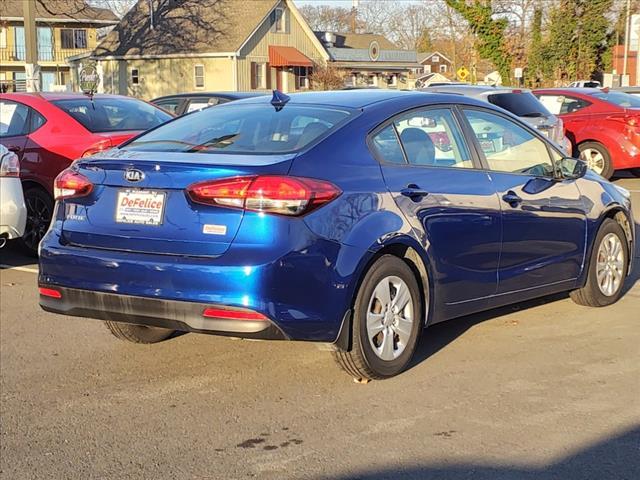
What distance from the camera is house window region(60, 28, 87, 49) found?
65750mm

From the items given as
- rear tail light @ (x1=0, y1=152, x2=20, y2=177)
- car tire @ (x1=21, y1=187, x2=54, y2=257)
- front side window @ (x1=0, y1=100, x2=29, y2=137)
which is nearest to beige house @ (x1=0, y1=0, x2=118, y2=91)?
front side window @ (x1=0, y1=100, x2=29, y2=137)

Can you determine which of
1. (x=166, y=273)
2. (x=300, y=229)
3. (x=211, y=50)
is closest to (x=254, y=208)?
(x=300, y=229)

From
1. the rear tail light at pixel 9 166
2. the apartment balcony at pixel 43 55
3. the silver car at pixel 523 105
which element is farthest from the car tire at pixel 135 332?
the apartment balcony at pixel 43 55

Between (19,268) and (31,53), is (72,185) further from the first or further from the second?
(31,53)

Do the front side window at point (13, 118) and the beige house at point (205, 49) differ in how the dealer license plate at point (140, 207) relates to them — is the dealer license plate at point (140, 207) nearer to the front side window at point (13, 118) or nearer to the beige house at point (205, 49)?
the front side window at point (13, 118)

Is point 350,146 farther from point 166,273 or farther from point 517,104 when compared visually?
point 517,104

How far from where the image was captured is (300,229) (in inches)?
185

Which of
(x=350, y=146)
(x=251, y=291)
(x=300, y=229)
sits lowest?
(x=251, y=291)

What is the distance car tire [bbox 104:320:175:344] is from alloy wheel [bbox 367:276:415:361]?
5.23 feet

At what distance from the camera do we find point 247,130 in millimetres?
5473

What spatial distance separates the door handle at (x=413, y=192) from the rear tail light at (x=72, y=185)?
5.82 ft

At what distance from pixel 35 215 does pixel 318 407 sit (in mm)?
5518

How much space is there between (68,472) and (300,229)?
161 cm

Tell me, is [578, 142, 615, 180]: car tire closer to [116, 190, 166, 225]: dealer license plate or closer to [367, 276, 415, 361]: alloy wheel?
[367, 276, 415, 361]: alloy wheel
